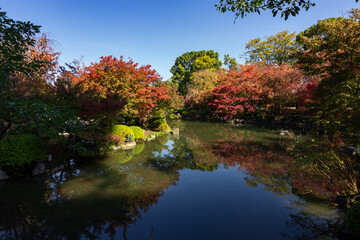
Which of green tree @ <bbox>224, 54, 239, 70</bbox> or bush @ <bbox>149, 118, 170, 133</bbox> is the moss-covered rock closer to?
bush @ <bbox>149, 118, 170, 133</bbox>

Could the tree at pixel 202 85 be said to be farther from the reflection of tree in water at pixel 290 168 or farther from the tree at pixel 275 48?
the reflection of tree in water at pixel 290 168

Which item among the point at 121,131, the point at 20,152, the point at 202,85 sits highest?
the point at 202,85

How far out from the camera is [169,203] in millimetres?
4965

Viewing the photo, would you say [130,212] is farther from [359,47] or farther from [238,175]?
[359,47]

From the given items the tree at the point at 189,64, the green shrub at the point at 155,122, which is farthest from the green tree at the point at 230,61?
the green shrub at the point at 155,122

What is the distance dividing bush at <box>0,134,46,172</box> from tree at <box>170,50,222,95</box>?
34199mm

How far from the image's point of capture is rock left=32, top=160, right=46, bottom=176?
645 centimetres

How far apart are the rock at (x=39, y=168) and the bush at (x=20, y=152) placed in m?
0.19

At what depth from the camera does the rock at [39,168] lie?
254 inches

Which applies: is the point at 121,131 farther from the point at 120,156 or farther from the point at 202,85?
the point at 202,85

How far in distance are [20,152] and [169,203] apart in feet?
17.3

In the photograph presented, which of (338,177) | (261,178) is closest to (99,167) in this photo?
(261,178)

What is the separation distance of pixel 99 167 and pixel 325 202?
758cm

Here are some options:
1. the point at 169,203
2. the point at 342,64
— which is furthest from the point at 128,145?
the point at 342,64
